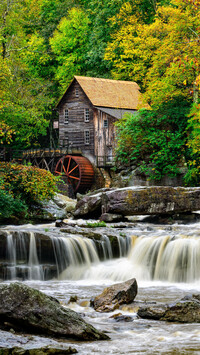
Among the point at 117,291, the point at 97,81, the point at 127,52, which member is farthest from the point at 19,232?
the point at 97,81

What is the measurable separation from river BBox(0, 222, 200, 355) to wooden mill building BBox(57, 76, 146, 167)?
2396 cm

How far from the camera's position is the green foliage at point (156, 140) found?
3114cm

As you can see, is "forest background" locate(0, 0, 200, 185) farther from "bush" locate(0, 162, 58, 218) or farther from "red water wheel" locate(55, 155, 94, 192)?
"red water wheel" locate(55, 155, 94, 192)

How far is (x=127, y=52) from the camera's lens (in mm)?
39344

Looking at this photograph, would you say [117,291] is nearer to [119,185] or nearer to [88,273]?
[88,273]

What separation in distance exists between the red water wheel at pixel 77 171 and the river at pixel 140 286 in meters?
22.8

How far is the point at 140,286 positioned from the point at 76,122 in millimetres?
33234

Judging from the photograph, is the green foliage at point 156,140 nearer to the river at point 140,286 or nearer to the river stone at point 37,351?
the river at point 140,286

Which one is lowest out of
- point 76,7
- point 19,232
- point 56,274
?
point 56,274

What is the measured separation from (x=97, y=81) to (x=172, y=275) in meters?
31.7

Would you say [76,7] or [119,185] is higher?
[76,7]

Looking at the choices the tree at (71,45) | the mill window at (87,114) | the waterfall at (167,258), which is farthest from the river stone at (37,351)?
the tree at (71,45)

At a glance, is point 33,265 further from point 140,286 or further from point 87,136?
point 87,136

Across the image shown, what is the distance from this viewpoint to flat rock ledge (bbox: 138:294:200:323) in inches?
320
